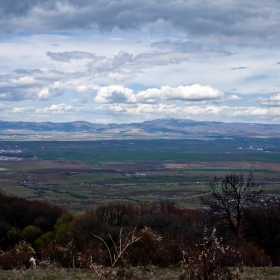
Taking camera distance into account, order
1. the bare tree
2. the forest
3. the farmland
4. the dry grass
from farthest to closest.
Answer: the farmland, the bare tree, the dry grass, the forest

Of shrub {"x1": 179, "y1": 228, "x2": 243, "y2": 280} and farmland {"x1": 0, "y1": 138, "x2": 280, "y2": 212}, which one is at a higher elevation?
shrub {"x1": 179, "y1": 228, "x2": 243, "y2": 280}

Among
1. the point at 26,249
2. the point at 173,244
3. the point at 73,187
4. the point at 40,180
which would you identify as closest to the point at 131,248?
the point at 173,244

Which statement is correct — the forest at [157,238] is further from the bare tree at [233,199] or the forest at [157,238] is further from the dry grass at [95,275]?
the dry grass at [95,275]

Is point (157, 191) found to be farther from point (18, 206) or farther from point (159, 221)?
point (159, 221)

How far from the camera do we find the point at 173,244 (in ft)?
55.8

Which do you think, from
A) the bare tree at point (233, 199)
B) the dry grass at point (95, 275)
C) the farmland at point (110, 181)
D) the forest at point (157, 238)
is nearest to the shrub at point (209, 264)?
the forest at point (157, 238)

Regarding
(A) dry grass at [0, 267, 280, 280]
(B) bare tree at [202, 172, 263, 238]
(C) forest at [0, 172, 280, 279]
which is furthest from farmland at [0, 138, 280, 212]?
(A) dry grass at [0, 267, 280, 280]

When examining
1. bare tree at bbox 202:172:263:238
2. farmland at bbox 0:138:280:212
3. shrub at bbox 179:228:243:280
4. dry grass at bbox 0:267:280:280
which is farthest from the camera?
farmland at bbox 0:138:280:212

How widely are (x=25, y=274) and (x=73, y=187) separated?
90.4 meters

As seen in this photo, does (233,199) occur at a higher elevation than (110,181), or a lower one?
higher

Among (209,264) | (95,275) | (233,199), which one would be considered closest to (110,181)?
(233,199)

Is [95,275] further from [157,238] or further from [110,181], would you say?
[110,181]

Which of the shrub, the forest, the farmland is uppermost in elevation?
the shrub

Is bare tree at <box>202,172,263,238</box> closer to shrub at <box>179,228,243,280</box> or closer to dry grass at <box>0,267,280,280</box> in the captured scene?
dry grass at <box>0,267,280,280</box>
